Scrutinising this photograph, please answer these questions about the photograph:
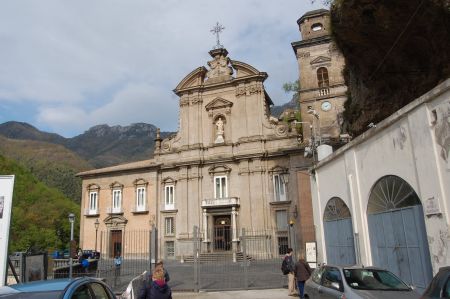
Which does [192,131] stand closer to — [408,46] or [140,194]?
[140,194]

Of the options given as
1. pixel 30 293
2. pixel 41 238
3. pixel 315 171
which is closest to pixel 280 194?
pixel 315 171

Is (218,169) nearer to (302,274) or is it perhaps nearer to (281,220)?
(281,220)

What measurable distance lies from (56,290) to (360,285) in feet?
19.4

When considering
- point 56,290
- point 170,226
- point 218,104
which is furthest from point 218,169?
point 56,290

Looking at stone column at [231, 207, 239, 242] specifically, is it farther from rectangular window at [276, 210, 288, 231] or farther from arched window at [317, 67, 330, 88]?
arched window at [317, 67, 330, 88]

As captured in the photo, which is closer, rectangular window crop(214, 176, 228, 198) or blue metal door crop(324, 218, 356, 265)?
blue metal door crop(324, 218, 356, 265)

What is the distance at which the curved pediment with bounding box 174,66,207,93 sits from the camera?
1458 inches

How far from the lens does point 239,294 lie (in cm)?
1421

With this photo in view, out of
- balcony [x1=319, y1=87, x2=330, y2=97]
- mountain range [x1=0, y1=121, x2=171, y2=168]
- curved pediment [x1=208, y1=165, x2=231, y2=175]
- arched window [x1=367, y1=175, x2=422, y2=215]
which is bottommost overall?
arched window [x1=367, y1=175, x2=422, y2=215]

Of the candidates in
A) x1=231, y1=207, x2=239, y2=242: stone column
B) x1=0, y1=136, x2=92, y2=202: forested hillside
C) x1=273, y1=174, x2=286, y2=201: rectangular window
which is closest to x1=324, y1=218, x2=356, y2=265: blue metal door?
x1=273, y1=174, x2=286, y2=201: rectangular window

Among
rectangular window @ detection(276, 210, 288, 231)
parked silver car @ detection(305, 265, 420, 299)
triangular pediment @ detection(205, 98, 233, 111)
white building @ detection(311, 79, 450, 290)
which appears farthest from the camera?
triangular pediment @ detection(205, 98, 233, 111)

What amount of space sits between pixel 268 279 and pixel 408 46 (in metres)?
11.6

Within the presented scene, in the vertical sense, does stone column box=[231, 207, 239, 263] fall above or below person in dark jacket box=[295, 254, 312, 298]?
above

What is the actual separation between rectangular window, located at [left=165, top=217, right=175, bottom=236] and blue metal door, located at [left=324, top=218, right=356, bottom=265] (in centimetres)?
2080
